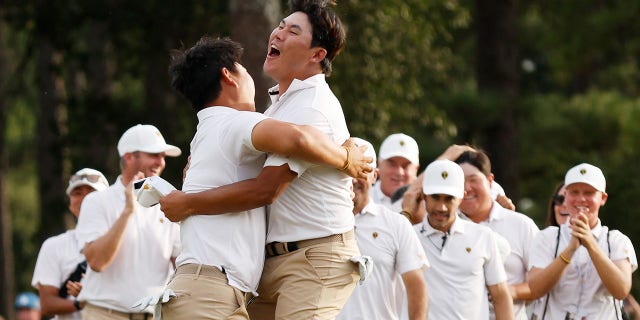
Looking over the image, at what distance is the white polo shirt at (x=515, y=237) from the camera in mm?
10422

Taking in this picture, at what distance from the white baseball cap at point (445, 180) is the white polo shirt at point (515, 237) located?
88 cm

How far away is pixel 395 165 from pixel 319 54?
4.52m

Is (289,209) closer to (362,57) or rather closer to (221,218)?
(221,218)

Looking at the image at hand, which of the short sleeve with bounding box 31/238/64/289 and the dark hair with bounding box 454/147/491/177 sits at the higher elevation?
the dark hair with bounding box 454/147/491/177

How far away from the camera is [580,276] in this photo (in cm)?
1000

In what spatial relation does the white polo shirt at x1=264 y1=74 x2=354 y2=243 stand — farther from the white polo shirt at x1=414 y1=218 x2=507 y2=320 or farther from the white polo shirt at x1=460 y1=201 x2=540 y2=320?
the white polo shirt at x1=460 y1=201 x2=540 y2=320

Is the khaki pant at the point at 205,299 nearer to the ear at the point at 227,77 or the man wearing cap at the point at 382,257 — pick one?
the ear at the point at 227,77

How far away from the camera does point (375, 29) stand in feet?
66.8

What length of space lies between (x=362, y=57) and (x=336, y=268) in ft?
44.3

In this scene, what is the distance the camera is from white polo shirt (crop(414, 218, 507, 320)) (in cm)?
965

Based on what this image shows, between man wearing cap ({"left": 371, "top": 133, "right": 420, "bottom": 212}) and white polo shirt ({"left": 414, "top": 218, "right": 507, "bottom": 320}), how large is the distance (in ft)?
5.61

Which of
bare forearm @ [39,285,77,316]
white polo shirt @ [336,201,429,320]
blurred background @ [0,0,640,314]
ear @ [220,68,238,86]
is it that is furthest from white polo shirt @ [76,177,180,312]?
blurred background @ [0,0,640,314]

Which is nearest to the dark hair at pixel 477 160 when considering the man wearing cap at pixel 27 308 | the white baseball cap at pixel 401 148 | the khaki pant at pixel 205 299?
the white baseball cap at pixel 401 148

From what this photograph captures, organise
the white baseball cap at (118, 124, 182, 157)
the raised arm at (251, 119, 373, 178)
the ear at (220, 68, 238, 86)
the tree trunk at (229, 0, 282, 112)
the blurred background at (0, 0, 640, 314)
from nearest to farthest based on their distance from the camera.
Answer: the raised arm at (251, 119, 373, 178) → the ear at (220, 68, 238, 86) → the white baseball cap at (118, 124, 182, 157) → the tree trunk at (229, 0, 282, 112) → the blurred background at (0, 0, 640, 314)
